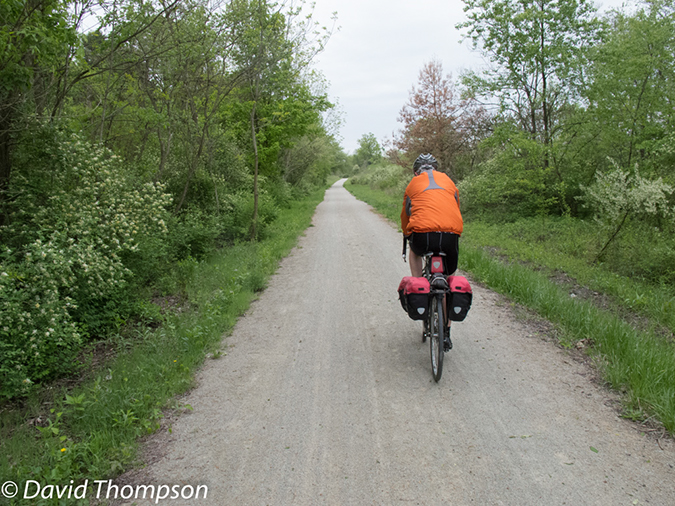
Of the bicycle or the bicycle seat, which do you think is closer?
the bicycle

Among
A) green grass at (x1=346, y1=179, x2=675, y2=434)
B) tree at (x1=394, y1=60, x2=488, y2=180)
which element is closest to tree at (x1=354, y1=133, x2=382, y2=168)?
tree at (x1=394, y1=60, x2=488, y2=180)

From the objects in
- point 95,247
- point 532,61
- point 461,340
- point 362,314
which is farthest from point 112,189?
point 532,61

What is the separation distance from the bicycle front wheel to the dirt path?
0.19 metres

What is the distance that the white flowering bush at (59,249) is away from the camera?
4113 millimetres

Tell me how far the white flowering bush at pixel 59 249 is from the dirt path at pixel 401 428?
1.73m

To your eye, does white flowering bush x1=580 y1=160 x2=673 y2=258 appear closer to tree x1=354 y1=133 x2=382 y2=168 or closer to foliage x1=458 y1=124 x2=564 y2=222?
foliage x1=458 y1=124 x2=564 y2=222

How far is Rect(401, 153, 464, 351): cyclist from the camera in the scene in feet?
13.7

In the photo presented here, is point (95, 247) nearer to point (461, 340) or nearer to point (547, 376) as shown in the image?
point (461, 340)

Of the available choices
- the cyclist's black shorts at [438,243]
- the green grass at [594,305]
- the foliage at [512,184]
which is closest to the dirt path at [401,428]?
the green grass at [594,305]

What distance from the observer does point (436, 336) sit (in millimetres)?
4078

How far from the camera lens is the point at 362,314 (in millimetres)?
6188

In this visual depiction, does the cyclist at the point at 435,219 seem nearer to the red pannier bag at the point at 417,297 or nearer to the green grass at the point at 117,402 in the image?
the red pannier bag at the point at 417,297

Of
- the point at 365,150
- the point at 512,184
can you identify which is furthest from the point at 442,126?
the point at 365,150

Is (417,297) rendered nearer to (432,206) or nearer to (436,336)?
(436,336)
